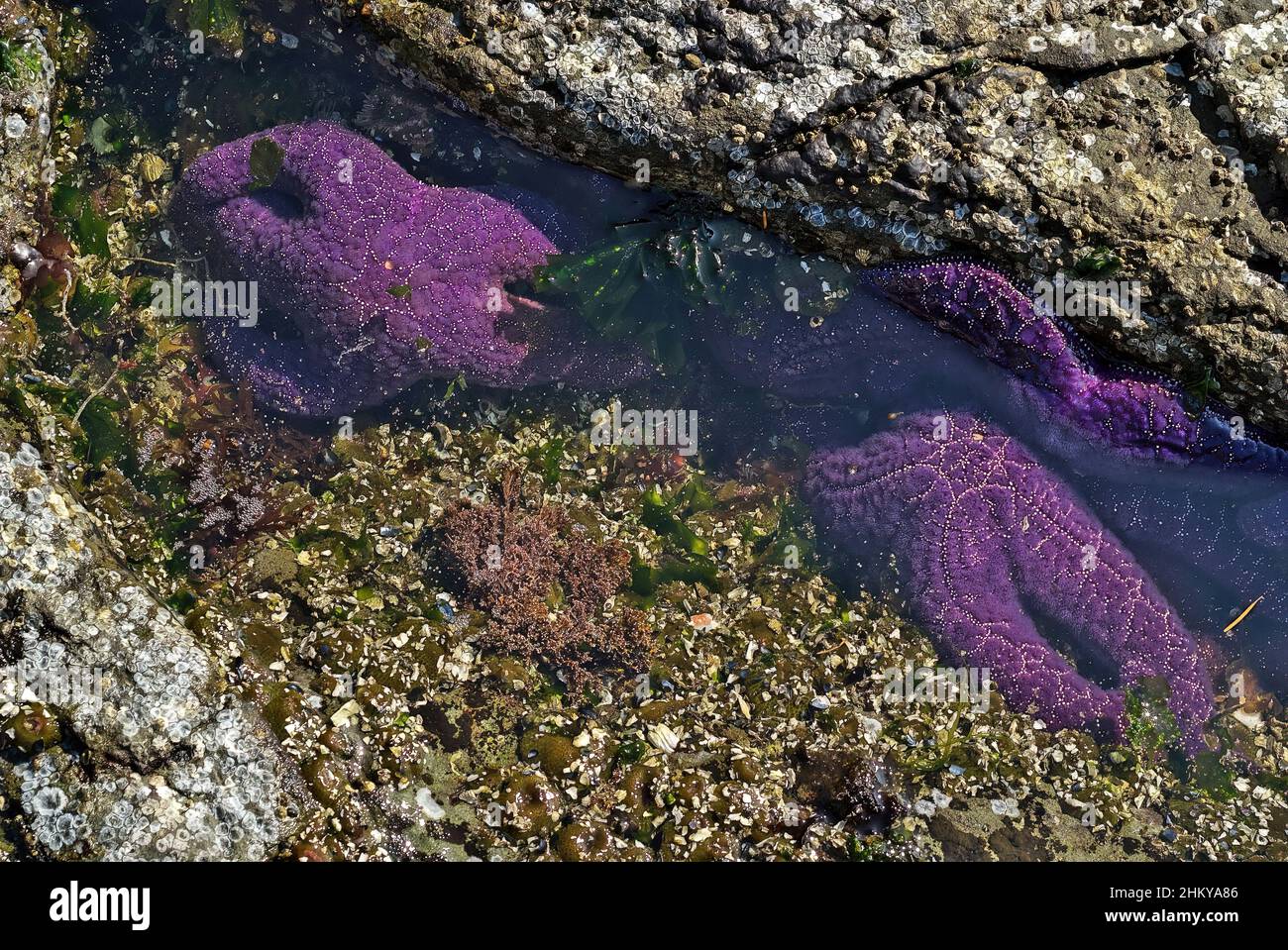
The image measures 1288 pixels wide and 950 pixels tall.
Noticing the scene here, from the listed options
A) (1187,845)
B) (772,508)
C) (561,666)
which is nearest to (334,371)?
(561,666)

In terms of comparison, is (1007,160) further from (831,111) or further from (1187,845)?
(1187,845)

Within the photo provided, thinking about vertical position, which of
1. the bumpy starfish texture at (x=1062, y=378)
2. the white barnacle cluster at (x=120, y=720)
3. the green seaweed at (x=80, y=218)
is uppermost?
the green seaweed at (x=80, y=218)

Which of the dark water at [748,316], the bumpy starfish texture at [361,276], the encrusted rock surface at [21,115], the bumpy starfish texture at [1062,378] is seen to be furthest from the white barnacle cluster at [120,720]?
the bumpy starfish texture at [1062,378]

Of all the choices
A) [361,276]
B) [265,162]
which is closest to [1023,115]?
[361,276]

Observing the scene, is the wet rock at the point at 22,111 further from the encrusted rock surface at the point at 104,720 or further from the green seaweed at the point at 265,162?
the encrusted rock surface at the point at 104,720

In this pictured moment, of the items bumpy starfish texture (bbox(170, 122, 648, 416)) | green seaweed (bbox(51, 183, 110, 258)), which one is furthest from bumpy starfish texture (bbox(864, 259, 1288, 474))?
green seaweed (bbox(51, 183, 110, 258))

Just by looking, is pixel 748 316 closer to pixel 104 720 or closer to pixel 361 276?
pixel 361 276
